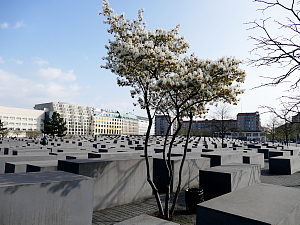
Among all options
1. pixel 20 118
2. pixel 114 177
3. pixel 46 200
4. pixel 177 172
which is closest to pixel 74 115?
pixel 20 118

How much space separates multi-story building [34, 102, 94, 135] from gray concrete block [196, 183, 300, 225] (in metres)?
154

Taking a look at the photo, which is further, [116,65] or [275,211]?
[116,65]

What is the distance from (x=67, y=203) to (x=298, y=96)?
16.5 feet

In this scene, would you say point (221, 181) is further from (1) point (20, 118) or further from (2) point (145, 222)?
(1) point (20, 118)

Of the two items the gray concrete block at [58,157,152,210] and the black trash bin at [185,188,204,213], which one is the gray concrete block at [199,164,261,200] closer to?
the black trash bin at [185,188,204,213]

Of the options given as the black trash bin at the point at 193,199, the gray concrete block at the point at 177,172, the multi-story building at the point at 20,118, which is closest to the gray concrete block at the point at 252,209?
the black trash bin at the point at 193,199

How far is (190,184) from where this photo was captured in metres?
9.85

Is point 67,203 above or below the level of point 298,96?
below

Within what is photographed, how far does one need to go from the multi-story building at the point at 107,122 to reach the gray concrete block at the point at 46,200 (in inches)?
6745

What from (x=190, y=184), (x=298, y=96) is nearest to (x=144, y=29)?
(x=298, y=96)

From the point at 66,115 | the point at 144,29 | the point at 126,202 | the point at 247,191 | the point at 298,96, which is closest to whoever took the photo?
the point at 298,96

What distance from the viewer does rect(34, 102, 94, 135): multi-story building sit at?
151375mm

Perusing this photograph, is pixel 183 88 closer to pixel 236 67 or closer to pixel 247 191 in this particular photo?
pixel 236 67

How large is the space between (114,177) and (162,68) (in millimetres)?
3721
